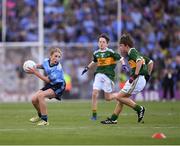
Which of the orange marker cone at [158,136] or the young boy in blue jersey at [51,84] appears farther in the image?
the young boy in blue jersey at [51,84]

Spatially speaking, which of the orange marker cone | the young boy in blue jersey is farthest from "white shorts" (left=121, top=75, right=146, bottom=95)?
the orange marker cone

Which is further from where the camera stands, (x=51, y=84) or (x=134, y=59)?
(x=134, y=59)

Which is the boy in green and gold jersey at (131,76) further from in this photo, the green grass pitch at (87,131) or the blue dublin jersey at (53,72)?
the blue dublin jersey at (53,72)

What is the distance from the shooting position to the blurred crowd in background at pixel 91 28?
38844mm

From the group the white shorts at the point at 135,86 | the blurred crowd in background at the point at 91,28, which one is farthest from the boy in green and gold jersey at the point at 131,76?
the blurred crowd in background at the point at 91,28

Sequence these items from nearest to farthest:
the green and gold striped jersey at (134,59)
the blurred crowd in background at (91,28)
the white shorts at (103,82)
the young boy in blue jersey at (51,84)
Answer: the young boy in blue jersey at (51,84) < the green and gold striped jersey at (134,59) < the white shorts at (103,82) < the blurred crowd in background at (91,28)

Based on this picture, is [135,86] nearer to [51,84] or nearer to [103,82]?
[51,84]

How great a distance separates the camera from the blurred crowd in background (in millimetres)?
38844

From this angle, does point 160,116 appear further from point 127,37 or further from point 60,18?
point 60,18

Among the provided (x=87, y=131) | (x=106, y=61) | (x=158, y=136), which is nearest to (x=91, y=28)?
(x=106, y=61)

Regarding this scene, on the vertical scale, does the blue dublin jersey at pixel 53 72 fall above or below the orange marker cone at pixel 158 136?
above

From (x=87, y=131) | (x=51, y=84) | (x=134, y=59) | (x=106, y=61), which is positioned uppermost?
(x=134, y=59)

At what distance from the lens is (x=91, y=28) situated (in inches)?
1522

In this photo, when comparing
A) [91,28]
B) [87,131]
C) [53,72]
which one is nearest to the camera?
[87,131]
